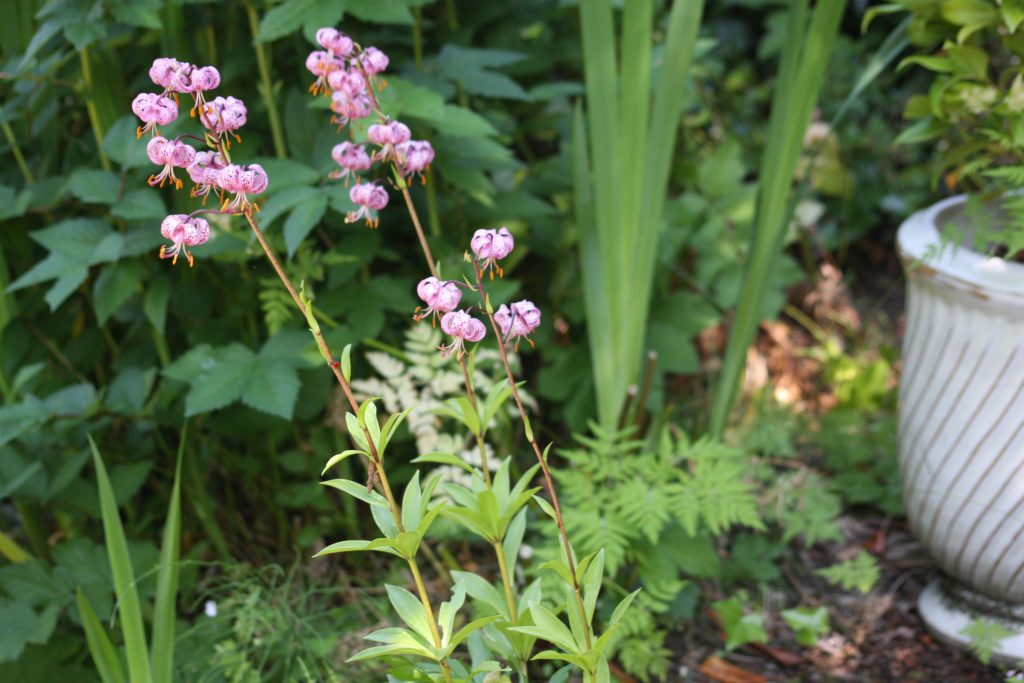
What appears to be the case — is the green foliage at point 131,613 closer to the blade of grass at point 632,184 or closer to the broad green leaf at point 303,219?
the broad green leaf at point 303,219

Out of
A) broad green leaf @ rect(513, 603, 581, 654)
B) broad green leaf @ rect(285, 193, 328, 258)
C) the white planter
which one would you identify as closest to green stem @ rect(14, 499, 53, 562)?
broad green leaf @ rect(285, 193, 328, 258)

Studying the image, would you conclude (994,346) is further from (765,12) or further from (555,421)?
(765,12)

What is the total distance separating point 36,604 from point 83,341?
0.50 metres

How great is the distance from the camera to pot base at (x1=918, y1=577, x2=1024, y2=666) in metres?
1.62

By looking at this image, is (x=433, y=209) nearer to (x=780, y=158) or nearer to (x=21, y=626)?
(x=780, y=158)

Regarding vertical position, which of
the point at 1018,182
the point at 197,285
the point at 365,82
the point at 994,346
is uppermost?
the point at 365,82

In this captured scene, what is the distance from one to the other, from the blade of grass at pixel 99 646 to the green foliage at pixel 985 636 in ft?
4.33

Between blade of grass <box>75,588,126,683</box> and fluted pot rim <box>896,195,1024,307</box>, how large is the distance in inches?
52.0

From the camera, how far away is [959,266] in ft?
4.98

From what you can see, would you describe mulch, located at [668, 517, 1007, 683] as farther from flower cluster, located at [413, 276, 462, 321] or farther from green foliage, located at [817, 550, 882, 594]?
flower cluster, located at [413, 276, 462, 321]

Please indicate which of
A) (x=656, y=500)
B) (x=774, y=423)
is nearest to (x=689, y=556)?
(x=656, y=500)

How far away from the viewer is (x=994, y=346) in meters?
1.51

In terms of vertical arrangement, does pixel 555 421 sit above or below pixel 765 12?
below

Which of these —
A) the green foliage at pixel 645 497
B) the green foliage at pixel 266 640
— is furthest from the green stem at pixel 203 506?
the green foliage at pixel 645 497
